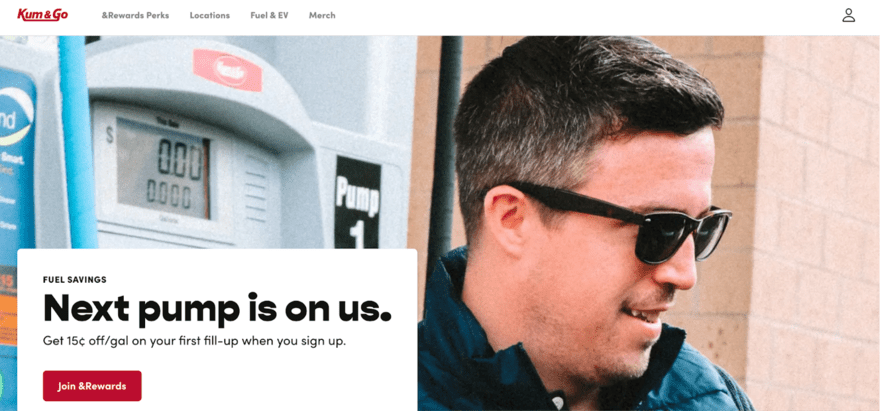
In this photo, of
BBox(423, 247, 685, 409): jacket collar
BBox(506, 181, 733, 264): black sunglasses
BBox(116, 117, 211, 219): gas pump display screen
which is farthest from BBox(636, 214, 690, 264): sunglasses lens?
BBox(116, 117, 211, 219): gas pump display screen

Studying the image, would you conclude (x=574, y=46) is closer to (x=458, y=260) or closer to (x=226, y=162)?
(x=458, y=260)

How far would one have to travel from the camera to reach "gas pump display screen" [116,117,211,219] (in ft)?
4.53

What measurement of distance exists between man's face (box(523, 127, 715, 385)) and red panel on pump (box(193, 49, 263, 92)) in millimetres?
498

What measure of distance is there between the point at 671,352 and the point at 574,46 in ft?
1.04

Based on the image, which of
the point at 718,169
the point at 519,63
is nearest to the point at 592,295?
the point at 519,63

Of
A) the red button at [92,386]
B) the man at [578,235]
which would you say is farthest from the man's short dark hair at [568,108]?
the red button at [92,386]

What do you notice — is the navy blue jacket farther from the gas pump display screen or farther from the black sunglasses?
the gas pump display screen

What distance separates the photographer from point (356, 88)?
1614mm

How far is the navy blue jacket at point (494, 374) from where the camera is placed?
113 cm
